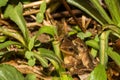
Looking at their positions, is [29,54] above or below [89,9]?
below

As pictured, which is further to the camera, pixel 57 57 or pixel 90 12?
pixel 90 12

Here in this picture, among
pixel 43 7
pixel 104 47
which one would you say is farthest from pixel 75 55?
pixel 43 7

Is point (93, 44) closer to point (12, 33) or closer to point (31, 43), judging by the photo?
point (31, 43)

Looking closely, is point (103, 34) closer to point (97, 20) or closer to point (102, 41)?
point (102, 41)

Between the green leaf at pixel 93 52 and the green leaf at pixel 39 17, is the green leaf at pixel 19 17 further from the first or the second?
the green leaf at pixel 93 52

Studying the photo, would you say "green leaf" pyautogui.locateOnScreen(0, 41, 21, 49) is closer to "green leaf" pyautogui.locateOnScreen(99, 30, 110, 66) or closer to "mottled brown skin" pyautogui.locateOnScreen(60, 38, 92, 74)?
"mottled brown skin" pyautogui.locateOnScreen(60, 38, 92, 74)

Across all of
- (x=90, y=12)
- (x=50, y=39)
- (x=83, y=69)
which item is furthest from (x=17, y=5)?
(x=83, y=69)

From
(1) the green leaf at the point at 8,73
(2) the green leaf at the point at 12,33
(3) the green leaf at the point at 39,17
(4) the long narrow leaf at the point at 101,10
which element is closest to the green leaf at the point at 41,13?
(3) the green leaf at the point at 39,17
